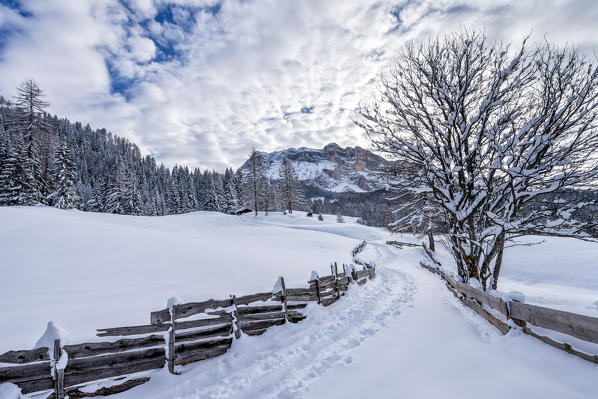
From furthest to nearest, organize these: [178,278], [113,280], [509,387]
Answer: [178,278] → [113,280] → [509,387]

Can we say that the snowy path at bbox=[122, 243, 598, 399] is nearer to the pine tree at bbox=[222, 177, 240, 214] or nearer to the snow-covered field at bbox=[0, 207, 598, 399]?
the snow-covered field at bbox=[0, 207, 598, 399]

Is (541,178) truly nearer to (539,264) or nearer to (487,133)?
(487,133)

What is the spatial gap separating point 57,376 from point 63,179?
40.3 meters

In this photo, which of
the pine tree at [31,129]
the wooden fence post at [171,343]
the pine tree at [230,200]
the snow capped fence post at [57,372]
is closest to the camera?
the snow capped fence post at [57,372]

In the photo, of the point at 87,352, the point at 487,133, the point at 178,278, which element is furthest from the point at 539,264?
the point at 87,352

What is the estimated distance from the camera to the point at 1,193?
1107 inches

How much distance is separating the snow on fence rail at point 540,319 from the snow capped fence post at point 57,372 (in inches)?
312

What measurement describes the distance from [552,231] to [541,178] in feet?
4.98

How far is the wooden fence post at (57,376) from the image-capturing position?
13.2 ft

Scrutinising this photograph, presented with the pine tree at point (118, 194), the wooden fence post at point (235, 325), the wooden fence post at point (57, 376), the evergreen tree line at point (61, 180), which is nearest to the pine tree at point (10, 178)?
the evergreen tree line at point (61, 180)

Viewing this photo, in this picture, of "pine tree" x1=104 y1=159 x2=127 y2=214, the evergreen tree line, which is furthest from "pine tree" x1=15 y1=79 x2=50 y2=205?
"pine tree" x1=104 y1=159 x2=127 y2=214

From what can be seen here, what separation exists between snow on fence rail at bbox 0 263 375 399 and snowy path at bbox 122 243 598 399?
30 cm

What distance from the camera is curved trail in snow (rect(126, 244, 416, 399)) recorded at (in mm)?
4516

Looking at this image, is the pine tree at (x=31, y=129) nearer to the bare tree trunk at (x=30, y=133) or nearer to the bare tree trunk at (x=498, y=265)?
the bare tree trunk at (x=30, y=133)
